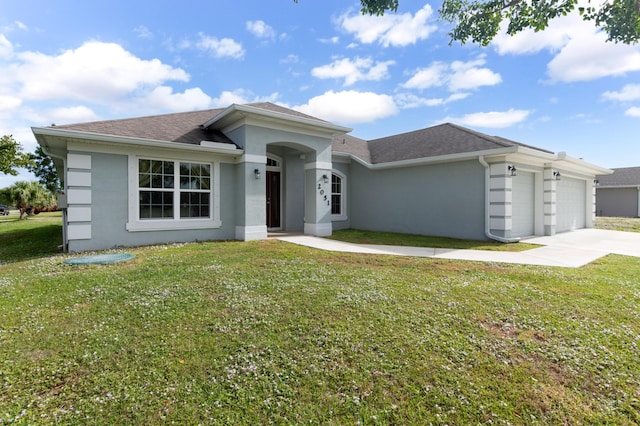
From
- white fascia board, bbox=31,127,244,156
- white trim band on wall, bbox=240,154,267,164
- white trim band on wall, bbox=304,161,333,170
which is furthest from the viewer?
white trim band on wall, bbox=304,161,333,170

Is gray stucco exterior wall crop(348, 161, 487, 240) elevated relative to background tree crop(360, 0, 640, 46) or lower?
lower

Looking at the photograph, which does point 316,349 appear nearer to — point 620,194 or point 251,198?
point 251,198

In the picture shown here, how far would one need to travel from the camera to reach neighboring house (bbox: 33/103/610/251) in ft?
27.3

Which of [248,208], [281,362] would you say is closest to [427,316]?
[281,362]

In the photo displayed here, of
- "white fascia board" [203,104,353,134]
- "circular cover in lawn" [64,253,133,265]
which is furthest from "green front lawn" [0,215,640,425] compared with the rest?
"white fascia board" [203,104,353,134]

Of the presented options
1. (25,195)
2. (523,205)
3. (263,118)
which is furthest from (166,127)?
(25,195)

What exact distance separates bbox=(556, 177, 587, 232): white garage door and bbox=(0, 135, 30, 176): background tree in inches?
1166

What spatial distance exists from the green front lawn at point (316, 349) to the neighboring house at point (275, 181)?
355 cm

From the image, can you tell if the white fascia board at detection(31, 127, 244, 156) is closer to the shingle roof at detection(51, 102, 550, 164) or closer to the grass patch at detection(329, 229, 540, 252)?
the shingle roof at detection(51, 102, 550, 164)

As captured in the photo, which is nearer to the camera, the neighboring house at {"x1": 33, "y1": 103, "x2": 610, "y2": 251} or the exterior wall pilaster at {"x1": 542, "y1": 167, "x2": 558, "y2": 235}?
the neighboring house at {"x1": 33, "y1": 103, "x2": 610, "y2": 251}

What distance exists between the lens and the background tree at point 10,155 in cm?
1809

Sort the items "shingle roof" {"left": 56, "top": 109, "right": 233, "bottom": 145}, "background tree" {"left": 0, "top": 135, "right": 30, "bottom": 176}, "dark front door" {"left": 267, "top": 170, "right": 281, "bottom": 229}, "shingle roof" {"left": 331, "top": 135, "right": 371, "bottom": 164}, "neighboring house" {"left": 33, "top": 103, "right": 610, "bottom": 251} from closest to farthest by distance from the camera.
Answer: "neighboring house" {"left": 33, "top": 103, "right": 610, "bottom": 251}
"shingle roof" {"left": 56, "top": 109, "right": 233, "bottom": 145}
"dark front door" {"left": 267, "top": 170, "right": 281, "bottom": 229}
"shingle roof" {"left": 331, "top": 135, "right": 371, "bottom": 164}
"background tree" {"left": 0, "top": 135, "right": 30, "bottom": 176}

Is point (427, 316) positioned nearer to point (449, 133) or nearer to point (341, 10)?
point (341, 10)

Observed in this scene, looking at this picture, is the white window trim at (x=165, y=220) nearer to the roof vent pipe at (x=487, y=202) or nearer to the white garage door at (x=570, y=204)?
the roof vent pipe at (x=487, y=202)
